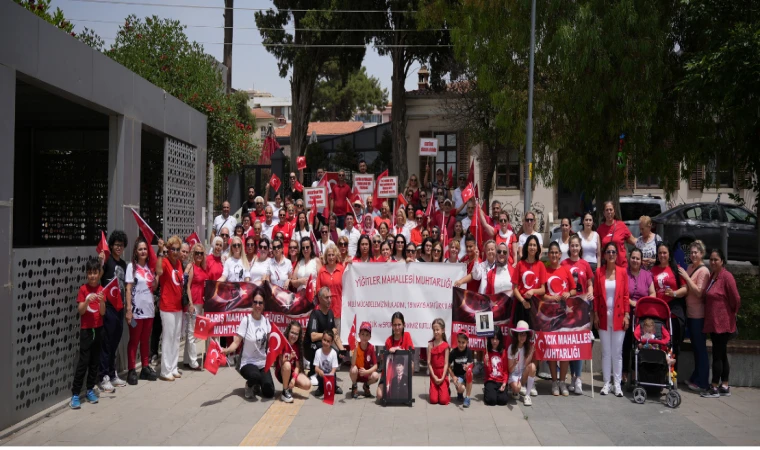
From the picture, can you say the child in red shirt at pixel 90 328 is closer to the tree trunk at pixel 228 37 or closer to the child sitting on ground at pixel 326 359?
the child sitting on ground at pixel 326 359

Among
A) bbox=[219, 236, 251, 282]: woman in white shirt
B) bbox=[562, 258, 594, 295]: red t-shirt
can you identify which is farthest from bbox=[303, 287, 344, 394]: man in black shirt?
bbox=[562, 258, 594, 295]: red t-shirt

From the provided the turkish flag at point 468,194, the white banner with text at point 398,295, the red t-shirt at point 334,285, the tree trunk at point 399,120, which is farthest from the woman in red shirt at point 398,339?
the tree trunk at point 399,120

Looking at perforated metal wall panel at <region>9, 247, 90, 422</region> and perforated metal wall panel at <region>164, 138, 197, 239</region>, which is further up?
perforated metal wall panel at <region>164, 138, 197, 239</region>

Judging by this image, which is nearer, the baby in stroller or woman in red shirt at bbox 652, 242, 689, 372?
the baby in stroller

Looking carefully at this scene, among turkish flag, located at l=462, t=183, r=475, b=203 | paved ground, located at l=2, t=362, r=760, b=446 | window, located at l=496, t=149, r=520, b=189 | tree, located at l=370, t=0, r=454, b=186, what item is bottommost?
paved ground, located at l=2, t=362, r=760, b=446

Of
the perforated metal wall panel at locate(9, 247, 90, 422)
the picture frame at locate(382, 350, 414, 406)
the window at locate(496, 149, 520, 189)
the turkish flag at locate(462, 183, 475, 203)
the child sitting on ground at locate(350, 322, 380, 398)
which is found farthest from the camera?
the window at locate(496, 149, 520, 189)

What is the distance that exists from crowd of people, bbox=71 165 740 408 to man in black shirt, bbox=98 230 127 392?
0.02m

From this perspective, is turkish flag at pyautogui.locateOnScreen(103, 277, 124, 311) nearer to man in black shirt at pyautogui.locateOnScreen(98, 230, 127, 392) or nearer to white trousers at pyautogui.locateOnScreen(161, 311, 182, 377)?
man in black shirt at pyautogui.locateOnScreen(98, 230, 127, 392)

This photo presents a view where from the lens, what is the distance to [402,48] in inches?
1220

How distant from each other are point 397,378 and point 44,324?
14.0 feet

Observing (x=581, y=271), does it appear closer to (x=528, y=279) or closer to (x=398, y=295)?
(x=528, y=279)

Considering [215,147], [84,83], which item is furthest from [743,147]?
[215,147]

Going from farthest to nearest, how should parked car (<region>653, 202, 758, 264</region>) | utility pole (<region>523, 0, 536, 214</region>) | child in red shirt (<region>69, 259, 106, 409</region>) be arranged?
parked car (<region>653, 202, 758, 264</region>), utility pole (<region>523, 0, 536, 214</region>), child in red shirt (<region>69, 259, 106, 409</region>)

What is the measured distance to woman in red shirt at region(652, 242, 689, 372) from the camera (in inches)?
408
